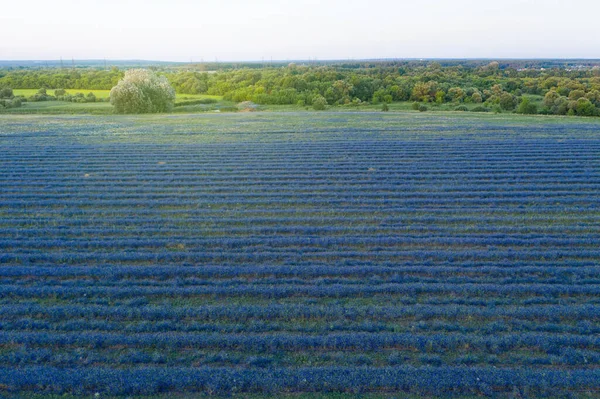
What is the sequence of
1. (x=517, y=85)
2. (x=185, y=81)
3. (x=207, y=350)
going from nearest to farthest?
(x=207, y=350), (x=517, y=85), (x=185, y=81)

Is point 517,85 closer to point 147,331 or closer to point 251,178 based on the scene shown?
point 251,178

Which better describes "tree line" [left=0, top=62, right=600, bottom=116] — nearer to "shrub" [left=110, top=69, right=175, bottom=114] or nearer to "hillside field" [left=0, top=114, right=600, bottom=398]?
"shrub" [left=110, top=69, right=175, bottom=114]

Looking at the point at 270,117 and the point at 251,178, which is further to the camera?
the point at 270,117

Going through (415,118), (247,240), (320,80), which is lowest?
(247,240)

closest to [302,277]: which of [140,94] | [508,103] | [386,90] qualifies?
[140,94]

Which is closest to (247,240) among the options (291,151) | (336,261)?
(336,261)

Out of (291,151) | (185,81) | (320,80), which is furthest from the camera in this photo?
(185,81)
